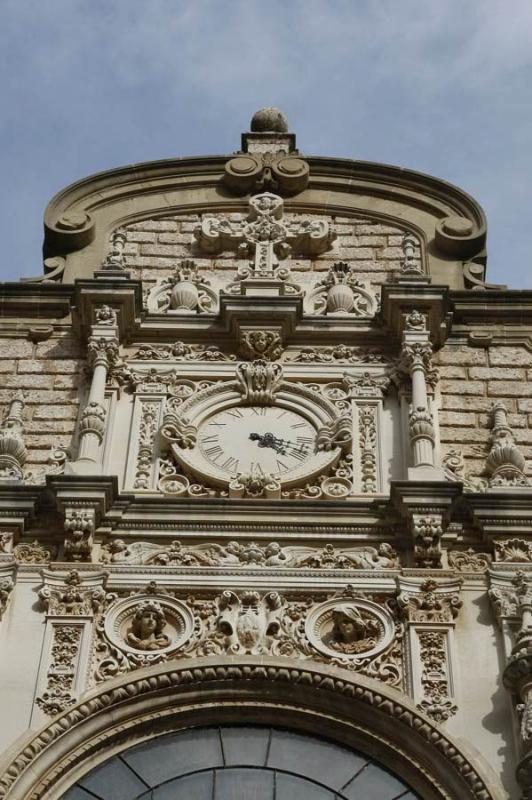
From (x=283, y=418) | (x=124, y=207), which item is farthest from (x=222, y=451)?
(x=124, y=207)

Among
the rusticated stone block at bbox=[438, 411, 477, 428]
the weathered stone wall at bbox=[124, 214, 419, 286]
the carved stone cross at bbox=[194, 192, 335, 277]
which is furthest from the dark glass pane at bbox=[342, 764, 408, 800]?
the carved stone cross at bbox=[194, 192, 335, 277]

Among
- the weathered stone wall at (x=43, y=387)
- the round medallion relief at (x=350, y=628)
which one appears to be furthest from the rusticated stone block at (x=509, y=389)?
the weathered stone wall at (x=43, y=387)

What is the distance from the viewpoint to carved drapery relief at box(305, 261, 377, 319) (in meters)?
18.4

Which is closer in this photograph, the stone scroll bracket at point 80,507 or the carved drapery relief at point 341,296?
the stone scroll bracket at point 80,507

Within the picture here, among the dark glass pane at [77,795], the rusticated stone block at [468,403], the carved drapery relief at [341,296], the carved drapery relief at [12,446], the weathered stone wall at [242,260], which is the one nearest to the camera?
the dark glass pane at [77,795]

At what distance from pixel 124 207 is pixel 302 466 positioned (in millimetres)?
4750

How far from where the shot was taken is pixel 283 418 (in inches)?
675

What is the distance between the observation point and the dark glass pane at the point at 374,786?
13.7 metres

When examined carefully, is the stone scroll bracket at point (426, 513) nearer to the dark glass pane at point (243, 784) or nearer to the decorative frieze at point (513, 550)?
the decorative frieze at point (513, 550)

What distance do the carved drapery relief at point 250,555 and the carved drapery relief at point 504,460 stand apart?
1346 mm

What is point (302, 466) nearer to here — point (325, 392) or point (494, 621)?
point (325, 392)

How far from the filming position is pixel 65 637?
576 inches

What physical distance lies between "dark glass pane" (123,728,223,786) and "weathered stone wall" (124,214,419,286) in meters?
6.17

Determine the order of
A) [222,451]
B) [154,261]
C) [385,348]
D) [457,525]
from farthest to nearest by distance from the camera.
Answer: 1. [154,261]
2. [385,348]
3. [222,451]
4. [457,525]
